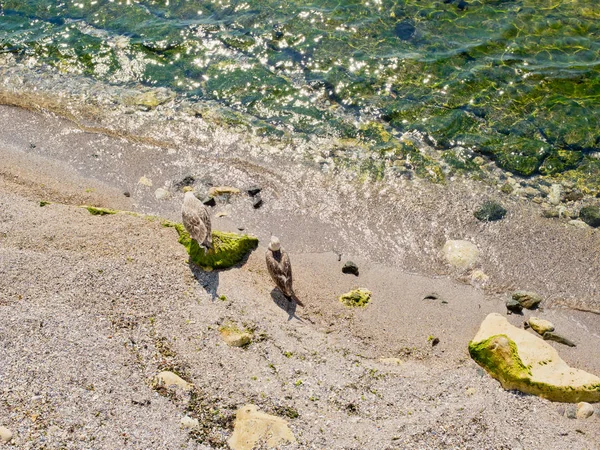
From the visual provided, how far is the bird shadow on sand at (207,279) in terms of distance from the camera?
25.9 ft

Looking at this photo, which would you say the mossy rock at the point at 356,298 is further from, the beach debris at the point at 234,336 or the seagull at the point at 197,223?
the seagull at the point at 197,223

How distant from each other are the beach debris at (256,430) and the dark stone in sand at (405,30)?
426 inches

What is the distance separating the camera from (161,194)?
1031cm

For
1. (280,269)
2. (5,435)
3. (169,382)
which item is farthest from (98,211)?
(5,435)

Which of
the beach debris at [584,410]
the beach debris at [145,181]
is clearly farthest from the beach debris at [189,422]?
the beach debris at [145,181]

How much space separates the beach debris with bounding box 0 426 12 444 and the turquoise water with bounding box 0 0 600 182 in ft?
25.6

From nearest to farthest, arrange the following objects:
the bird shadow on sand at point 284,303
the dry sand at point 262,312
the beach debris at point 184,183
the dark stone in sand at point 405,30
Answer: the dry sand at point 262,312 → the bird shadow on sand at point 284,303 → the beach debris at point 184,183 → the dark stone in sand at point 405,30

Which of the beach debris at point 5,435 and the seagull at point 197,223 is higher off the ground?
the seagull at point 197,223

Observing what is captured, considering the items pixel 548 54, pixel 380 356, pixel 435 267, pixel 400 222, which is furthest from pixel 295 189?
pixel 548 54

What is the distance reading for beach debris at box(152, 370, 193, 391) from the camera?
639 centimetres

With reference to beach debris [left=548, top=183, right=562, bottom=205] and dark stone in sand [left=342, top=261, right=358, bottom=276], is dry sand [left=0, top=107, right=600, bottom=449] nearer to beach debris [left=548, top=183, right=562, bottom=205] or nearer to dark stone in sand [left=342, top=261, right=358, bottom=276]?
dark stone in sand [left=342, top=261, right=358, bottom=276]

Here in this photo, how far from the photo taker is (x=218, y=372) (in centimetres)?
669

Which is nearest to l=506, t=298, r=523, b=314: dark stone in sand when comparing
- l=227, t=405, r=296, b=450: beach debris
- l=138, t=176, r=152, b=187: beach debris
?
l=227, t=405, r=296, b=450: beach debris

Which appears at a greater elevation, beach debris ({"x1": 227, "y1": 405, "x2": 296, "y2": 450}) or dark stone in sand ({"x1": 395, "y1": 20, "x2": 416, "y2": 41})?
dark stone in sand ({"x1": 395, "y1": 20, "x2": 416, "y2": 41})
